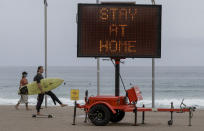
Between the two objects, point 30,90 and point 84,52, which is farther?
point 30,90

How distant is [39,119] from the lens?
18.5 m

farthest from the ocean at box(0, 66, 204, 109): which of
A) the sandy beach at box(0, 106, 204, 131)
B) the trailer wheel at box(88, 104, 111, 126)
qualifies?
the trailer wheel at box(88, 104, 111, 126)

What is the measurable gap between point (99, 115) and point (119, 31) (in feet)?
9.66

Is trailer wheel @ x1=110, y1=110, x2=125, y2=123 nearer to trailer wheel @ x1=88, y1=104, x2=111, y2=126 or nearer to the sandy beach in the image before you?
the sandy beach

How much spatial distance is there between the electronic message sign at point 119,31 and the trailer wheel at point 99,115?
1986 millimetres

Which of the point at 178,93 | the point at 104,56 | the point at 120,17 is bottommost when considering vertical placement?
the point at 178,93

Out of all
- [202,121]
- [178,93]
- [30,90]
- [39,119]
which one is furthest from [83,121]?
[178,93]

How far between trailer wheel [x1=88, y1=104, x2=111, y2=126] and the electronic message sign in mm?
1986

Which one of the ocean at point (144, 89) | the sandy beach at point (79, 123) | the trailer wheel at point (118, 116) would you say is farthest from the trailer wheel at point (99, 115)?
the ocean at point (144, 89)

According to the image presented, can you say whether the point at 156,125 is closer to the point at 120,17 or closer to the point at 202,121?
the point at 202,121

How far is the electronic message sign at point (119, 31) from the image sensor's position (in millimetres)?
17594

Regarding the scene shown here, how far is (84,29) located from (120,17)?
1252 mm

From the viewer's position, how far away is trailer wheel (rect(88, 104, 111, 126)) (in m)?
16.3

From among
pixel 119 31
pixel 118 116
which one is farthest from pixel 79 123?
pixel 119 31
